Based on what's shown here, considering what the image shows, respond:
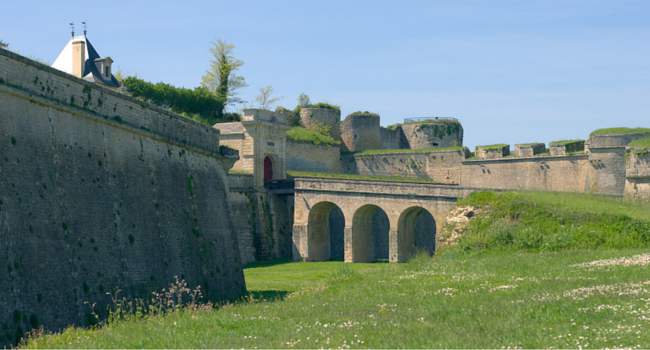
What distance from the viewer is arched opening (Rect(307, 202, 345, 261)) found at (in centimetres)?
3588

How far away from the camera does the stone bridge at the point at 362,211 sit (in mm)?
31562

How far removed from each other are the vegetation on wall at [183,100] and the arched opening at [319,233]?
905 cm

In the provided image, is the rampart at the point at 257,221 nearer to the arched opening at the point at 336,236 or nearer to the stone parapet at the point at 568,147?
the arched opening at the point at 336,236

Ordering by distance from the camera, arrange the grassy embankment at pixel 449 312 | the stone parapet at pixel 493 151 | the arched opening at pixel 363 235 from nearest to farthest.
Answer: the grassy embankment at pixel 449 312 → the arched opening at pixel 363 235 → the stone parapet at pixel 493 151

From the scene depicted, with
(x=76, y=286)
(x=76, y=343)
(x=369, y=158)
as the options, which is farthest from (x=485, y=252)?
(x=369, y=158)

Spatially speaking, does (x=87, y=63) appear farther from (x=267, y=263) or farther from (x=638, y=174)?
(x=638, y=174)

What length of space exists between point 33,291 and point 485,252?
16.3 metres

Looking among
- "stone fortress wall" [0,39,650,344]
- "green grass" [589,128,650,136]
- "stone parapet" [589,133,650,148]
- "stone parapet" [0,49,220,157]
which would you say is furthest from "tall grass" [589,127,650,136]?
"stone parapet" [0,49,220,157]

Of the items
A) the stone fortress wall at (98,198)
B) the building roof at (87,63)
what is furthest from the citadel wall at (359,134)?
the stone fortress wall at (98,198)

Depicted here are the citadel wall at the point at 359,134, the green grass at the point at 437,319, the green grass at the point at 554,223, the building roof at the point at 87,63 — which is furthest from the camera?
the citadel wall at the point at 359,134

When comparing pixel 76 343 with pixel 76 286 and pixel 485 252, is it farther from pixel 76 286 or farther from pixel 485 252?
pixel 485 252

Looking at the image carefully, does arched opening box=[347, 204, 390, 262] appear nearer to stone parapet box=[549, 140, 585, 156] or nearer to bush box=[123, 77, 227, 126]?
stone parapet box=[549, 140, 585, 156]

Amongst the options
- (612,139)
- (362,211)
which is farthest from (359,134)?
(612,139)

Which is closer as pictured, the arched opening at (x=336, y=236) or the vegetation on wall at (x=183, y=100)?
the vegetation on wall at (x=183, y=100)
